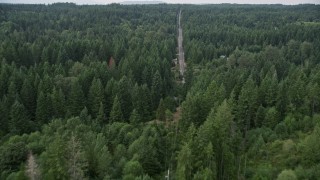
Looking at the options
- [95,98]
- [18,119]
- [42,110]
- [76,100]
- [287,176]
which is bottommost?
[18,119]

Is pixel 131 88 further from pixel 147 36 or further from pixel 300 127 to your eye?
pixel 147 36

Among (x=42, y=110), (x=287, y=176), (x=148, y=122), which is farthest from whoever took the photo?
(x=148, y=122)

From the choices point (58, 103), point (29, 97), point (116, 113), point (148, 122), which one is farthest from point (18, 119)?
point (148, 122)

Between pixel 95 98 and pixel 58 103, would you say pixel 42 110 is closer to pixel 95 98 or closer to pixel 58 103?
pixel 58 103

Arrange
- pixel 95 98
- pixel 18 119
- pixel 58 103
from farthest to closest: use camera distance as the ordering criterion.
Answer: pixel 95 98 < pixel 58 103 < pixel 18 119

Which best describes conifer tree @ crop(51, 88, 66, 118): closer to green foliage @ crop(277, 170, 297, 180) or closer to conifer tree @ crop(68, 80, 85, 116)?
conifer tree @ crop(68, 80, 85, 116)

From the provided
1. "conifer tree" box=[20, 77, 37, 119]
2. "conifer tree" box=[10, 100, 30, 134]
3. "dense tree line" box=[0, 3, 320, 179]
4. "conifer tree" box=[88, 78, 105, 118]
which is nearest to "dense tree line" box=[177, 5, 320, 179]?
"dense tree line" box=[0, 3, 320, 179]

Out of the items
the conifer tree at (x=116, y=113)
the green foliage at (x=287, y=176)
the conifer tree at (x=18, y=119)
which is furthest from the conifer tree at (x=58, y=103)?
the green foliage at (x=287, y=176)

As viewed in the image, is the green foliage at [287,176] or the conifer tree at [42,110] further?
the conifer tree at [42,110]

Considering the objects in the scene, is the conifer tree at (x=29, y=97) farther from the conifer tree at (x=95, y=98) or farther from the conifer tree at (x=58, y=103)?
the conifer tree at (x=95, y=98)

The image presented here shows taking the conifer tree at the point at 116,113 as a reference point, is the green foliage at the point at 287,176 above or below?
above

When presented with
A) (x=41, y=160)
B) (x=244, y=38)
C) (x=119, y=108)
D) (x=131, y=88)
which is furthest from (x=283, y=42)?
(x=41, y=160)

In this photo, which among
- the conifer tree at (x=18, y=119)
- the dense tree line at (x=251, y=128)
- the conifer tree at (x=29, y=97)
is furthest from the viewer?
the conifer tree at (x=29, y=97)
